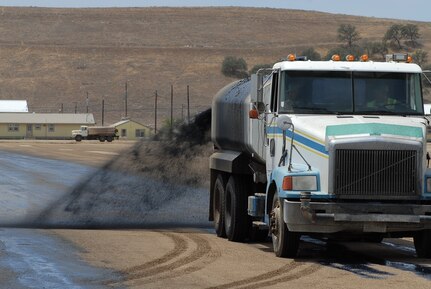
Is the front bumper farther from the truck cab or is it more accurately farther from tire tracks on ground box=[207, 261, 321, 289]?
the truck cab

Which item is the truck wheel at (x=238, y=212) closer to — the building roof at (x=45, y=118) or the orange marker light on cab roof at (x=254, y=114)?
the orange marker light on cab roof at (x=254, y=114)

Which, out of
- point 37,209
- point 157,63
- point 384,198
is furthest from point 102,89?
point 384,198

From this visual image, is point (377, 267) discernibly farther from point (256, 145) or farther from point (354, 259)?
point (256, 145)

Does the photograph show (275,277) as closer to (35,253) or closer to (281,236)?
(281,236)

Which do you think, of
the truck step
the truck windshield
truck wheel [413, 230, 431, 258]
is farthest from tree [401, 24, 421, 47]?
truck wheel [413, 230, 431, 258]

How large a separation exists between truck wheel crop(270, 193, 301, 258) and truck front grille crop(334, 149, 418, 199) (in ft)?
3.22

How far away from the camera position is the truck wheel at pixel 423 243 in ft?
52.6

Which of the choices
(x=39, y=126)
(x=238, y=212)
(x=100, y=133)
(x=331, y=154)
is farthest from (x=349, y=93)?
(x=39, y=126)

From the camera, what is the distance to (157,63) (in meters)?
185

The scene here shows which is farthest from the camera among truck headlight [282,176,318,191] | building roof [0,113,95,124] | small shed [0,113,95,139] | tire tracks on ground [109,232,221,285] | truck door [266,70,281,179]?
building roof [0,113,95,124]

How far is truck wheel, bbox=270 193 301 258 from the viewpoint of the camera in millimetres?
15781

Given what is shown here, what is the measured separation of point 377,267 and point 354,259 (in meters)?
1.13

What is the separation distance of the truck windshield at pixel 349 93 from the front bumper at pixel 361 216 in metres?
1.60

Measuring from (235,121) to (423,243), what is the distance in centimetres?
406
